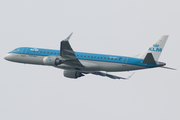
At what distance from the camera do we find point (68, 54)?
197 feet

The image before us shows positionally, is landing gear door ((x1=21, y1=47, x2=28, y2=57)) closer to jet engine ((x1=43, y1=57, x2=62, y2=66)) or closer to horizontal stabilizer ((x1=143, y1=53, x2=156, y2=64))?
jet engine ((x1=43, y1=57, x2=62, y2=66))

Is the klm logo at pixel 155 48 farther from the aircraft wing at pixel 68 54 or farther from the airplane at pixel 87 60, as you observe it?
the aircraft wing at pixel 68 54

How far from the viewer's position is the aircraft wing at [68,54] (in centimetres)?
5827

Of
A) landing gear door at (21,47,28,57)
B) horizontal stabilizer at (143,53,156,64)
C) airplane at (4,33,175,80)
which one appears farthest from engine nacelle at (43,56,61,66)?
horizontal stabilizer at (143,53,156,64)

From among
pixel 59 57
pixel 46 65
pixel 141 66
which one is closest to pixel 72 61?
pixel 59 57

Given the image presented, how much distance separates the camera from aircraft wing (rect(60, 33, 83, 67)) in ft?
191

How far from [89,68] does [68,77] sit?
544 centimetres

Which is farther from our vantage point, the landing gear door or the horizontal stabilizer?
the landing gear door

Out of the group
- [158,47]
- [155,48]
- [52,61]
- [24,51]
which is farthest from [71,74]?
[158,47]

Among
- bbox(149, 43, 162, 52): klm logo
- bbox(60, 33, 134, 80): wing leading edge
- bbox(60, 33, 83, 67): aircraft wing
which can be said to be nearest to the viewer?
bbox(60, 33, 134, 80): wing leading edge

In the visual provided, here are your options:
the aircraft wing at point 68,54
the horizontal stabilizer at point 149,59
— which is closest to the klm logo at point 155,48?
the horizontal stabilizer at point 149,59

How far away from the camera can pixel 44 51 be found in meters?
66.7

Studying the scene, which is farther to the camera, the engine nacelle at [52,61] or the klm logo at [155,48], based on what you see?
the engine nacelle at [52,61]

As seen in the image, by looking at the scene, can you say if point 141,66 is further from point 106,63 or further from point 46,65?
point 46,65
